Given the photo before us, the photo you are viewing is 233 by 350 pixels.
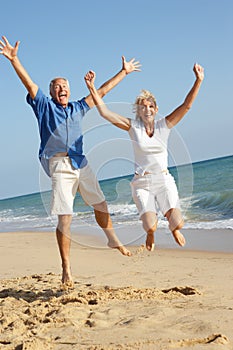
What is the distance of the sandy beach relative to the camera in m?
4.11

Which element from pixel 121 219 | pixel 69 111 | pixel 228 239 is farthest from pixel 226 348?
pixel 121 219

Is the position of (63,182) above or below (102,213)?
above

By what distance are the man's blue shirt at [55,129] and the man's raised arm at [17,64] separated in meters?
0.10

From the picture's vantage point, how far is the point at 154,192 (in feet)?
18.5

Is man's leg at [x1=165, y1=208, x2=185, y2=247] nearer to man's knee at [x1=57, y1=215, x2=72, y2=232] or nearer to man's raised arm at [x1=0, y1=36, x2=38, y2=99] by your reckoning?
man's knee at [x1=57, y1=215, x2=72, y2=232]

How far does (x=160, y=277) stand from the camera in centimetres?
714

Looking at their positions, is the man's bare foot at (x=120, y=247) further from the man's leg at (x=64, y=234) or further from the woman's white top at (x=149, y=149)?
the woman's white top at (x=149, y=149)

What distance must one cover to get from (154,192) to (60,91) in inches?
67.3

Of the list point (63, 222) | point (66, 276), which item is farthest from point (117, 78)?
point (66, 276)

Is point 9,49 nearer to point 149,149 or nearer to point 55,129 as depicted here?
point 55,129

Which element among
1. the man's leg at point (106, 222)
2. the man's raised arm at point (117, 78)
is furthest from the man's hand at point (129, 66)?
the man's leg at point (106, 222)

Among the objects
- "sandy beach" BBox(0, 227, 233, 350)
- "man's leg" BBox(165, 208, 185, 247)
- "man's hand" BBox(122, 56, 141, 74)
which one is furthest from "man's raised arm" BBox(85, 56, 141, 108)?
"sandy beach" BBox(0, 227, 233, 350)

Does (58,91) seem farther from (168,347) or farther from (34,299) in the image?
(168,347)

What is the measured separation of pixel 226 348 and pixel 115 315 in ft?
4.79
